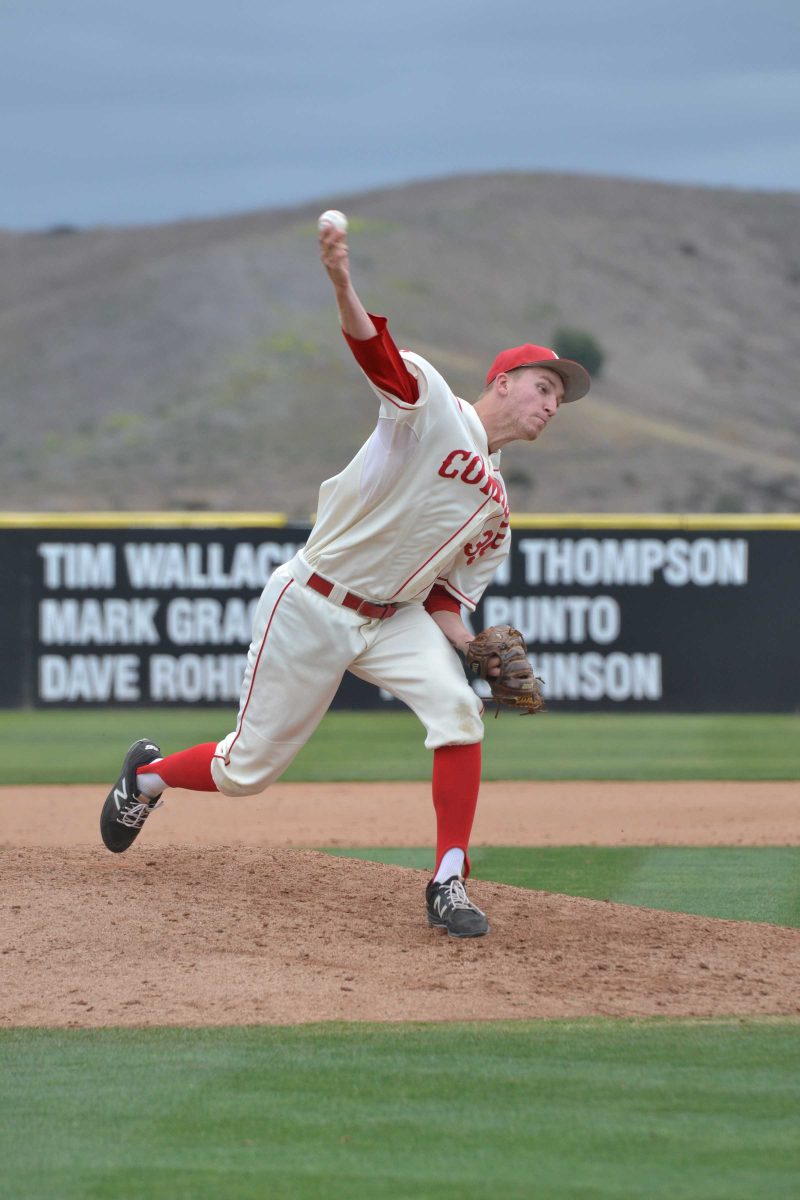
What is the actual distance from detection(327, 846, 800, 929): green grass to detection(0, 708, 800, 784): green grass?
296cm

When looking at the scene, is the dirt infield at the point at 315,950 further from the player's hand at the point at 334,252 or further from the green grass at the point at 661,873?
the player's hand at the point at 334,252

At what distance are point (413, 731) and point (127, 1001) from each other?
337 inches

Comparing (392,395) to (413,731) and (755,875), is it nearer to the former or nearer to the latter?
(755,875)

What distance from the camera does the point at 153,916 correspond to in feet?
15.5

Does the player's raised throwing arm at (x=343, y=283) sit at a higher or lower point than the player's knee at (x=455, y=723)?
higher

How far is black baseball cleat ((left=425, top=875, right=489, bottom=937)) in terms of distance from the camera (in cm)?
451

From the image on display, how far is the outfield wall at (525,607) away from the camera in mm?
13133

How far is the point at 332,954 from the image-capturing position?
4359 millimetres

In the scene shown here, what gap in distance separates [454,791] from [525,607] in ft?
28.3

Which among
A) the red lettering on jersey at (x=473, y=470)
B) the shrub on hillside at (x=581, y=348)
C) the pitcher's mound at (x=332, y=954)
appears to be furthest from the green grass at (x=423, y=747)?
the shrub on hillside at (x=581, y=348)

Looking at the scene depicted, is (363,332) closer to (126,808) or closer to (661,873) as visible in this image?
(126,808)

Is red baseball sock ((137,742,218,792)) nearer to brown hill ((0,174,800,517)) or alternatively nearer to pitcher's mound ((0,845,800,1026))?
pitcher's mound ((0,845,800,1026))

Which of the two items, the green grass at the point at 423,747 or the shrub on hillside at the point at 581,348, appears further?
the shrub on hillside at the point at 581,348

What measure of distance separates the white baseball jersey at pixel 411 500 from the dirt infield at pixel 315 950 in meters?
1.02
